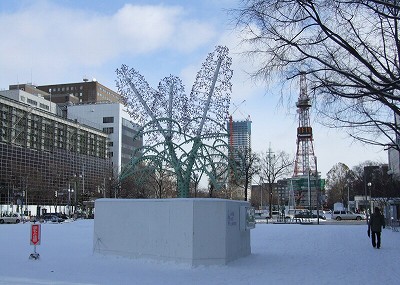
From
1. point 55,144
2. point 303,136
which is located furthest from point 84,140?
point 303,136

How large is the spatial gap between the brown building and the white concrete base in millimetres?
138443

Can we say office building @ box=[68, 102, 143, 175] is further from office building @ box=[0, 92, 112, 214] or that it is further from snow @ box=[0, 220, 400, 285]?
snow @ box=[0, 220, 400, 285]

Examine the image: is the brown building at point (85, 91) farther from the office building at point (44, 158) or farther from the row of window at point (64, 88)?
the office building at point (44, 158)

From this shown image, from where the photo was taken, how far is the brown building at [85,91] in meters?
155

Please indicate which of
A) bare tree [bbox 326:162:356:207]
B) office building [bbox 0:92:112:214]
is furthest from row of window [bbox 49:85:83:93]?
bare tree [bbox 326:162:356:207]

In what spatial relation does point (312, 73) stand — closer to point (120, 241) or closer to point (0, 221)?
point (120, 241)

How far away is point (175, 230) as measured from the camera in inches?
585

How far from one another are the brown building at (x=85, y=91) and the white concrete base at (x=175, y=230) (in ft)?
454

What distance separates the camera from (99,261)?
15547mm

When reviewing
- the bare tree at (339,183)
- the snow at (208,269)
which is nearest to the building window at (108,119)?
the bare tree at (339,183)

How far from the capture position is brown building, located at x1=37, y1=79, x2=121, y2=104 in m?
155

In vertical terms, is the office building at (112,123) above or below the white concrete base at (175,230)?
above

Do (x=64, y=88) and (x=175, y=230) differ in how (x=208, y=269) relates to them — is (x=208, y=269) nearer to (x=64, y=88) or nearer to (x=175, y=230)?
(x=175, y=230)

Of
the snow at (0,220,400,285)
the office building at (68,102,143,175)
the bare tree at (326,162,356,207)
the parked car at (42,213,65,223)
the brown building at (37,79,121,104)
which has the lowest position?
the parked car at (42,213,65,223)
